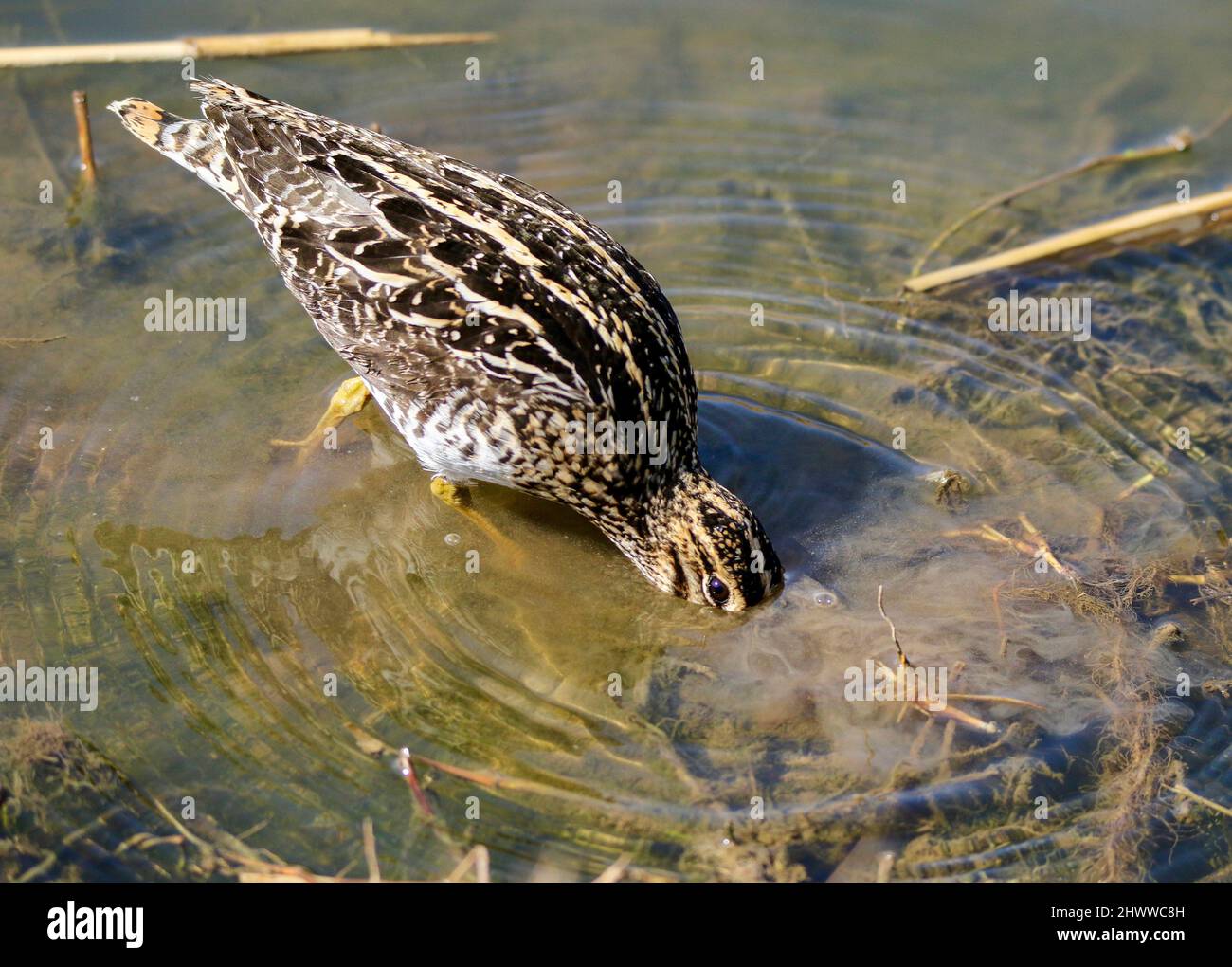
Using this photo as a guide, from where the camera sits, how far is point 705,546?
8648mm

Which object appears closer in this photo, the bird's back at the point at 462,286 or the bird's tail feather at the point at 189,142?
the bird's back at the point at 462,286

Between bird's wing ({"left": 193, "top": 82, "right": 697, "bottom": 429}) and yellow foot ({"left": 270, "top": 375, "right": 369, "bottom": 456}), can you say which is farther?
yellow foot ({"left": 270, "top": 375, "right": 369, "bottom": 456})

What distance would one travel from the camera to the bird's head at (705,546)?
859 centimetres

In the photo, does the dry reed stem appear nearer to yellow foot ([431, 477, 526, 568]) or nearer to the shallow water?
the shallow water

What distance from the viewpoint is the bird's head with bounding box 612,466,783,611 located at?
8.59 meters
